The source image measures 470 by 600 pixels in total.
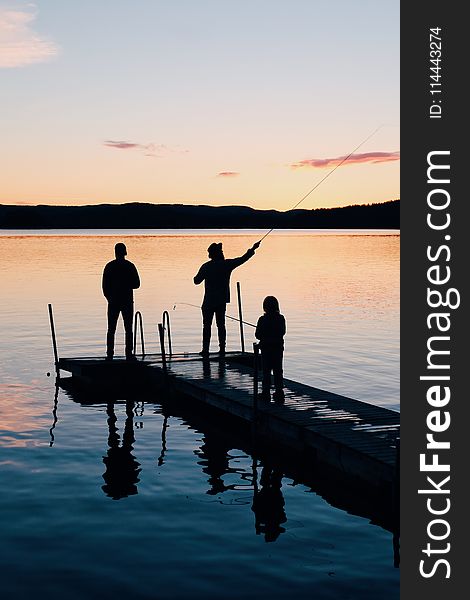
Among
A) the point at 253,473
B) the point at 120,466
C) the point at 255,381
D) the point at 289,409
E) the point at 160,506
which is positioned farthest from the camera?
the point at 289,409

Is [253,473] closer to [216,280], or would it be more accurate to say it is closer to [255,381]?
[255,381]

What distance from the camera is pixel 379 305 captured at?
4788 centimetres

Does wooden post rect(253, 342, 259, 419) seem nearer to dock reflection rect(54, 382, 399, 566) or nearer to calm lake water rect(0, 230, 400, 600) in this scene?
dock reflection rect(54, 382, 399, 566)

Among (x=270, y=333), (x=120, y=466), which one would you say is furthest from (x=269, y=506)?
(x=120, y=466)

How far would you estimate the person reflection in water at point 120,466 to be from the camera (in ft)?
46.2

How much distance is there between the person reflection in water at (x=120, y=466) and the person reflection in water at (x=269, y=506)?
1971 millimetres

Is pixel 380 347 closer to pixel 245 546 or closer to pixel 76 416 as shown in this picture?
pixel 76 416

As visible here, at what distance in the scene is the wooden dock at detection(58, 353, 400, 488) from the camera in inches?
516

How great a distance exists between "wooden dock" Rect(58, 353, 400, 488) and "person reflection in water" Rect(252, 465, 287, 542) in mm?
602

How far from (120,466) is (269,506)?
10.8ft

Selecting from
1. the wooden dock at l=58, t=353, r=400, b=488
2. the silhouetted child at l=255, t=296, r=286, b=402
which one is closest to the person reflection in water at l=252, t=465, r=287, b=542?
the wooden dock at l=58, t=353, r=400, b=488

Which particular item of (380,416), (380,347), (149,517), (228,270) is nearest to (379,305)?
(380,347)

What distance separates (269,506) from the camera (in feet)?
44.0

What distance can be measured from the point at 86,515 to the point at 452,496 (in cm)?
513
